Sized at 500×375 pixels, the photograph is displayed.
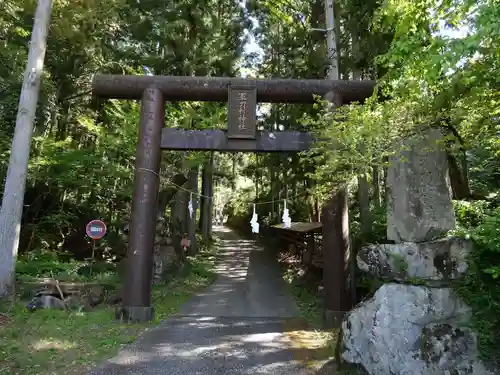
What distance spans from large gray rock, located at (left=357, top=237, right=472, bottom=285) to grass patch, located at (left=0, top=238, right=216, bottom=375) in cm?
417

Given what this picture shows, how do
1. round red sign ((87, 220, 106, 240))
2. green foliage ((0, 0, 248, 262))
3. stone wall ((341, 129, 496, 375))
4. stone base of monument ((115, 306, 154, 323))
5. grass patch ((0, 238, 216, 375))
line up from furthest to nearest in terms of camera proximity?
green foliage ((0, 0, 248, 262)) < round red sign ((87, 220, 106, 240)) < stone base of monument ((115, 306, 154, 323)) < grass patch ((0, 238, 216, 375)) < stone wall ((341, 129, 496, 375))

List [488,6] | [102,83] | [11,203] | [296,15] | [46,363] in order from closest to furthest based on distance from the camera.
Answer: [488,6]
[46,363]
[102,83]
[11,203]
[296,15]

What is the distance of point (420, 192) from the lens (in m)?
5.09

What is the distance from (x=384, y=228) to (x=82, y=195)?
43.4 ft

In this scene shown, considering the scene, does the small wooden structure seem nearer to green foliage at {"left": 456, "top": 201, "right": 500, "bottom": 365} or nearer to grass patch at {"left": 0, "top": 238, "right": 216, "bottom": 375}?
grass patch at {"left": 0, "top": 238, "right": 216, "bottom": 375}

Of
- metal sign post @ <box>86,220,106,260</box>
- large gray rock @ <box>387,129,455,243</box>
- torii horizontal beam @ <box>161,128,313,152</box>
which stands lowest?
metal sign post @ <box>86,220,106,260</box>

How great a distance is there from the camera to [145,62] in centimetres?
1269

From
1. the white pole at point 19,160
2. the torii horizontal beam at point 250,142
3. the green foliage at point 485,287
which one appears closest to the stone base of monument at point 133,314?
the white pole at point 19,160

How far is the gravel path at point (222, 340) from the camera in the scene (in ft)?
16.4

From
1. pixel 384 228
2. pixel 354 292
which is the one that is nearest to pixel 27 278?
pixel 354 292

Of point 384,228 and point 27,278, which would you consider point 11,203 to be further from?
point 384,228

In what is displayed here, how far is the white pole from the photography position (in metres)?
8.10

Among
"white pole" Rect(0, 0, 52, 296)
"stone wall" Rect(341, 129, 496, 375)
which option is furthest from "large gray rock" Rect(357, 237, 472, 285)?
"white pole" Rect(0, 0, 52, 296)

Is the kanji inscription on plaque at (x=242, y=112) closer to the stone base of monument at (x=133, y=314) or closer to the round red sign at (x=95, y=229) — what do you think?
the stone base of monument at (x=133, y=314)
